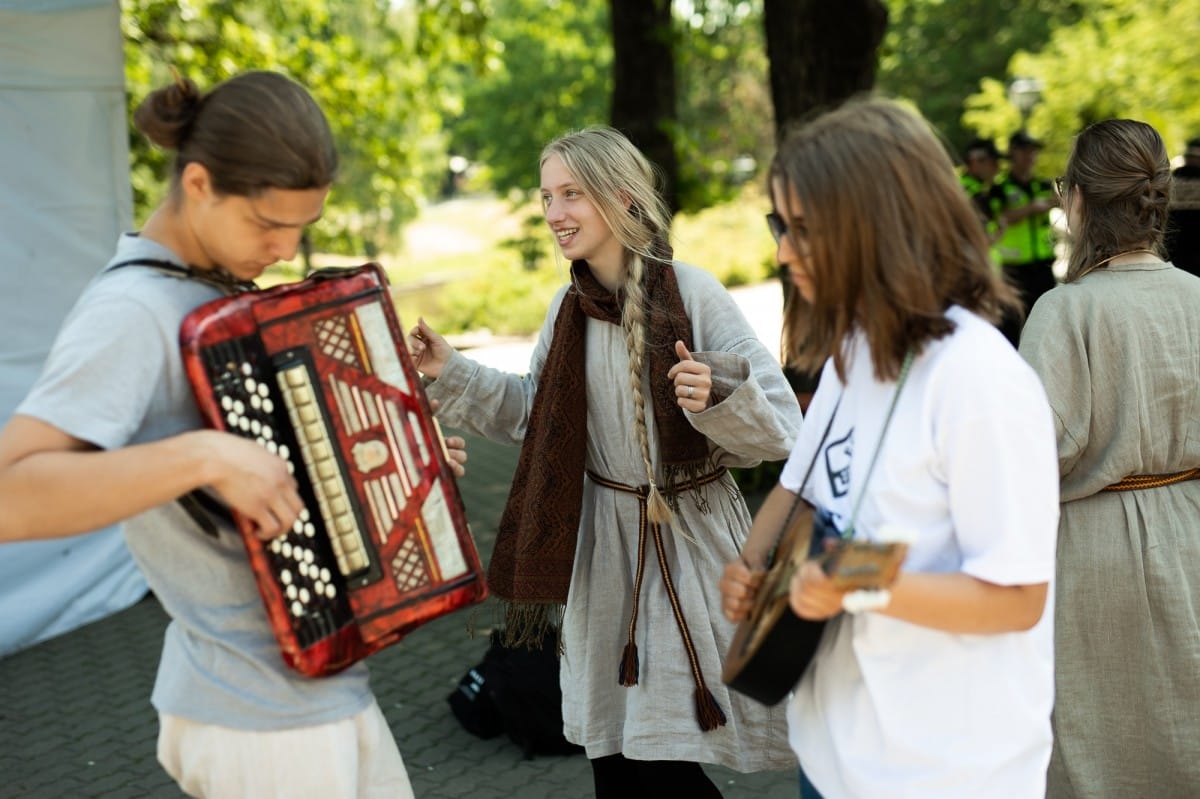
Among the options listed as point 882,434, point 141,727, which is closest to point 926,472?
point 882,434

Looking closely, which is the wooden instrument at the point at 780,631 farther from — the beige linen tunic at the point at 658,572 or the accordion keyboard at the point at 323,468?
the beige linen tunic at the point at 658,572

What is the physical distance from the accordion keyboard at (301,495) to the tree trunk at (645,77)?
8001 mm

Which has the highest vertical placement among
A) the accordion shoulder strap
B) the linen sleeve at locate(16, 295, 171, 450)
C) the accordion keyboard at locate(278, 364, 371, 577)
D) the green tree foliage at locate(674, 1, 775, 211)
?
the accordion shoulder strap

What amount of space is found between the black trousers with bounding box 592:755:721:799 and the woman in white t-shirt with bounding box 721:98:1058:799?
123cm

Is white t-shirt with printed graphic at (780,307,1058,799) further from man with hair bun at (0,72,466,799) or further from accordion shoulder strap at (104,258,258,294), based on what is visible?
accordion shoulder strap at (104,258,258,294)

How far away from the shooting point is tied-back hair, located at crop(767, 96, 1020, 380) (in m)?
1.86

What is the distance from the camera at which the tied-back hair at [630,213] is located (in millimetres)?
3055

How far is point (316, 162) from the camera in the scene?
2.03m

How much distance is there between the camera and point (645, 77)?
32.7ft

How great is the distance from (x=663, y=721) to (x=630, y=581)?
0.36 m

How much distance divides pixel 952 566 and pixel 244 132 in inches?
51.5

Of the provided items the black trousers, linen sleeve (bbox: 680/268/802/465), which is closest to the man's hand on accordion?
linen sleeve (bbox: 680/268/802/465)

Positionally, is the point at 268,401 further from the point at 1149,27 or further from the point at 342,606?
the point at 1149,27

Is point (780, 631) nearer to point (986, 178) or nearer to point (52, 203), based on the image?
point (52, 203)
